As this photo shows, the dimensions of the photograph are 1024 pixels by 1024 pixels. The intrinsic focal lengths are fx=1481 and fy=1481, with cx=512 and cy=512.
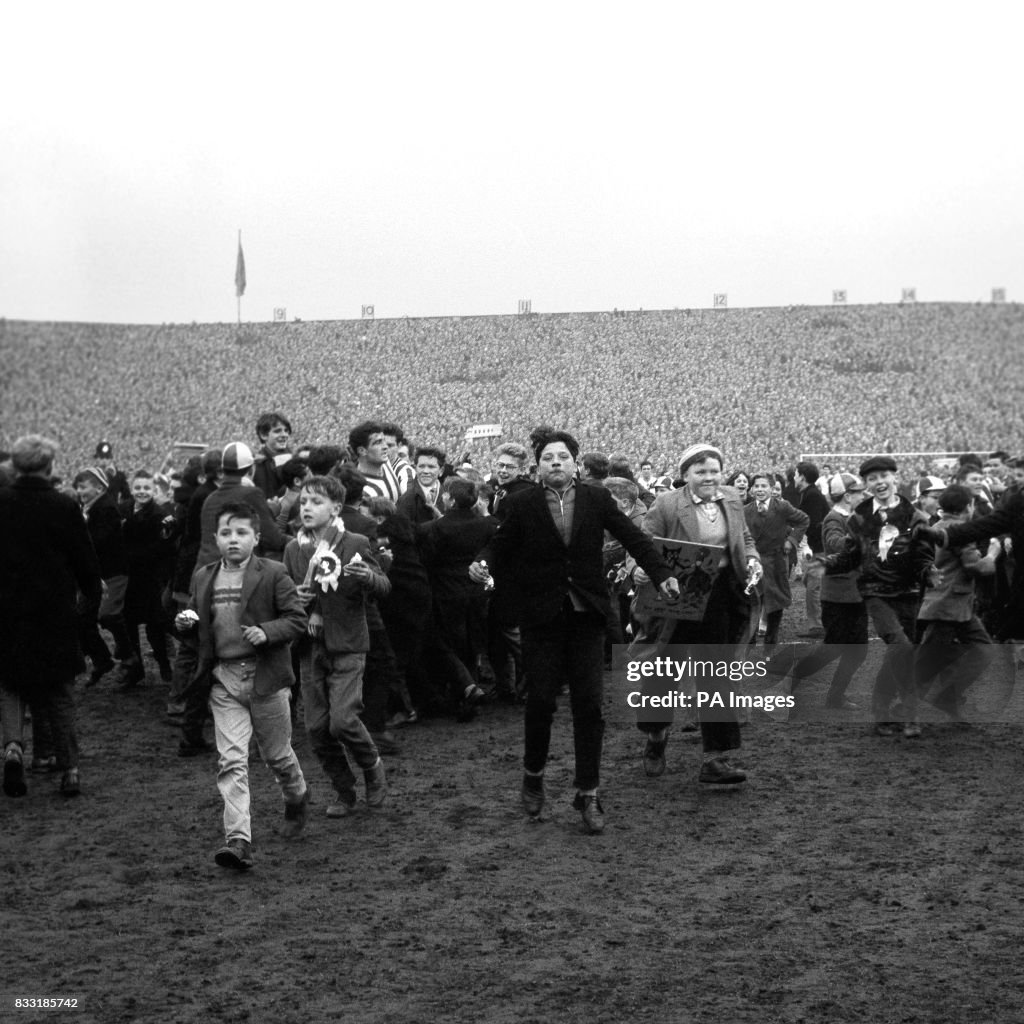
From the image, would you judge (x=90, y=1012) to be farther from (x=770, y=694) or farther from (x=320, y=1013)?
(x=770, y=694)

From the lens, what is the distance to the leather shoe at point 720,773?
25.8ft

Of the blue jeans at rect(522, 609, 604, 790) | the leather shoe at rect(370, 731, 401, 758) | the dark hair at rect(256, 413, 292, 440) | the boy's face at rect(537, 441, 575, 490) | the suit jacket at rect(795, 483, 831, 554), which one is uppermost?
the dark hair at rect(256, 413, 292, 440)

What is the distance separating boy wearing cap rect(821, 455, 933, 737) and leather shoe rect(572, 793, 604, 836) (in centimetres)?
309

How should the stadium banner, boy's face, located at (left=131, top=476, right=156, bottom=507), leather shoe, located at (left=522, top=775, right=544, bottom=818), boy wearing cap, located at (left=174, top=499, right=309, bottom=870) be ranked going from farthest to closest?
boy's face, located at (left=131, top=476, right=156, bottom=507), the stadium banner, leather shoe, located at (left=522, top=775, right=544, bottom=818), boy wearing cap, located at (left=174, top=499, right=309, bottom=870)

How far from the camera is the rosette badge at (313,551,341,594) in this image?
724cm

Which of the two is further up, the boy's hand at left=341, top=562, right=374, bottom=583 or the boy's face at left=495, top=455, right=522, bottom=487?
the boy's face at left=495, top=455, right=522, bottom=487

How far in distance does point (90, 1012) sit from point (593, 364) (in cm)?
6625

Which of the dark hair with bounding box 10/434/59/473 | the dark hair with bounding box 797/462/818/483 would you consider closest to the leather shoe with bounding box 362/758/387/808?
the dark hair with bounding box 10/434/59/473

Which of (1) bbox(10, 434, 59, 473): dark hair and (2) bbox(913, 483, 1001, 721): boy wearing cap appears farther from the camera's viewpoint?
(2) bbox(913, 483, 1001, 721): boy wearing cap

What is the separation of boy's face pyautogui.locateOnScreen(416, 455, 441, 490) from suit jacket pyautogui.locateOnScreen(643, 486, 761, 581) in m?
2.90

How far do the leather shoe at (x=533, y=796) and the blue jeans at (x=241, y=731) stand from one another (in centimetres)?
127

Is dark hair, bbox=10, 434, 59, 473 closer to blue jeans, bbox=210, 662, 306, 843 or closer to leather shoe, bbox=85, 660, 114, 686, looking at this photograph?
blue jeans, bbox=210, 662, 306, 843

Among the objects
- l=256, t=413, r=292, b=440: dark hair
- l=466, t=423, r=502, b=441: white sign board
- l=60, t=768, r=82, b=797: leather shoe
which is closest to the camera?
l=60, t=768, r=82, b=797: leather shoe

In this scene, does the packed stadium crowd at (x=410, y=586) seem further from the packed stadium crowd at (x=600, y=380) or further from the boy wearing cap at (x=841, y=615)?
the packed stadium crowd at (x=600, y=380)
